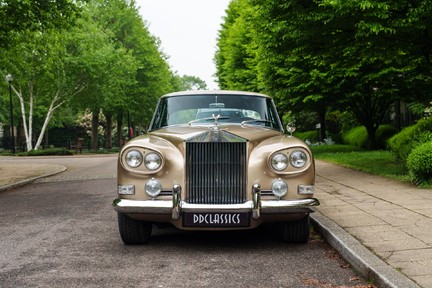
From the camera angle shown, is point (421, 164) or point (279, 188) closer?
point (279, 188)

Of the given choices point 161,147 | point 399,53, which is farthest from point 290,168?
point 399,53

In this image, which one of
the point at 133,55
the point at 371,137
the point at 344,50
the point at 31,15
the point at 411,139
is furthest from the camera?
the point at 133,55

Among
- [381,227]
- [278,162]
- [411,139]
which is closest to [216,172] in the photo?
[278,162]

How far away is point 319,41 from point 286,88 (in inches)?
389

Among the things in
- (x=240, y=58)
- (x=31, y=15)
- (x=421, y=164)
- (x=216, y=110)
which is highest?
(x=240, y=58)

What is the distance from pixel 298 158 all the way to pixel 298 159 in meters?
0.01

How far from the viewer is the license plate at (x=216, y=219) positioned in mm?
5332

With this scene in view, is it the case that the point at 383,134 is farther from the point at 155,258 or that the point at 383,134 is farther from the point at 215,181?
the point at 155,258

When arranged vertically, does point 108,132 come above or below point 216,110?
below

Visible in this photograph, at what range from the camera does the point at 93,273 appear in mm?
4836

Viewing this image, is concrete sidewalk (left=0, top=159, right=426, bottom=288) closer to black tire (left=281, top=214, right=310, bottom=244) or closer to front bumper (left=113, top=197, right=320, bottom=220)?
black tire (left=281, top=214, right=310, bottom=244)

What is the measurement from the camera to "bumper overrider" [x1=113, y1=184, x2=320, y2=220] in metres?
5.33

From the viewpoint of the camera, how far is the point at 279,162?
5527mm

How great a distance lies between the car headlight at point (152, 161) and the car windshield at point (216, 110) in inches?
52.8
